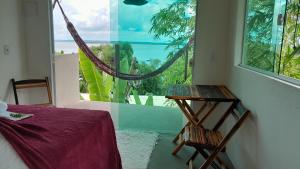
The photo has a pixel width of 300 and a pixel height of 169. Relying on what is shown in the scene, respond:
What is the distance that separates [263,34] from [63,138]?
1759 millimetres

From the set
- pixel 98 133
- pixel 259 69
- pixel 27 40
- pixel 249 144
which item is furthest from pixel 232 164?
pixel 27 40

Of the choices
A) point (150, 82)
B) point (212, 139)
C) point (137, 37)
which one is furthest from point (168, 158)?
point (137, 37)

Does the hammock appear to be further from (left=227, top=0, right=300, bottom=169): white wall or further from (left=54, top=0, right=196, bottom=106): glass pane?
(left=227, top=0, right=300, bottom=169): white wall

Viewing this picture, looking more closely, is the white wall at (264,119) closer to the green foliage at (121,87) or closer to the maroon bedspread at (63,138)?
the maroon bedspread at (63,138)

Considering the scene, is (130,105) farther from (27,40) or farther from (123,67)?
(27,40)

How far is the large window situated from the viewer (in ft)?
5.14

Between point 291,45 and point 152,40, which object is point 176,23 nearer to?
point 152,40

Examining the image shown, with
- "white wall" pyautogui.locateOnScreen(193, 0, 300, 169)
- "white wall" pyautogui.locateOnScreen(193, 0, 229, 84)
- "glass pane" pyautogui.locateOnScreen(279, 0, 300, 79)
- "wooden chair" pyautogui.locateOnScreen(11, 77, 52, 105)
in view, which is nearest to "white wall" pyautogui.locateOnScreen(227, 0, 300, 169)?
"white wall" pyautogui.locateOnScreen(193, 0, 300, 169)

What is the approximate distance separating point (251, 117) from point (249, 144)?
0.23 m

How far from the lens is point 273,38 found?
193 centimetres

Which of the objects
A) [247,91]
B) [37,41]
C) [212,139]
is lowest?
[212,139]

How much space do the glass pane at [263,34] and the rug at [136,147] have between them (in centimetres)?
141

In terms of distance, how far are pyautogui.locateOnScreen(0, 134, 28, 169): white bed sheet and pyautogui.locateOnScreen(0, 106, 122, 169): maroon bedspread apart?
0.8 inches

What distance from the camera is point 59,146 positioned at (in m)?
1.40
